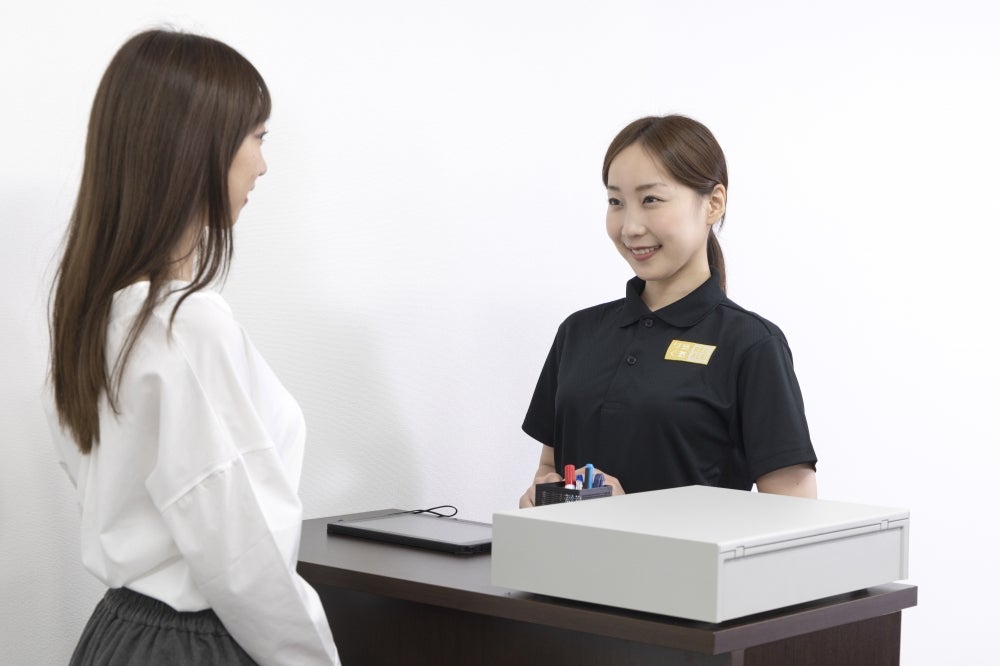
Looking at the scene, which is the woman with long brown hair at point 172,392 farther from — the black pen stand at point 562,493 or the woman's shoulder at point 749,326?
the woman's shoulder at point 749,326

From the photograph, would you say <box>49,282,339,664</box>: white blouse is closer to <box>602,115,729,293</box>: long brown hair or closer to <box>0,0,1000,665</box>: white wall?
<box>0,0,1000,665</box>: white wall

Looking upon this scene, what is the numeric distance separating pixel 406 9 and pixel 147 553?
4.39ft

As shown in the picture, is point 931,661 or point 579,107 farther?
point 931,661

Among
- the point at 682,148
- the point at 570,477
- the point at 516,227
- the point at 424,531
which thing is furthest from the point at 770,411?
the point at 516,227

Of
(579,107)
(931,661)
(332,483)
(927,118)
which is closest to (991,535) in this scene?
(931,661)

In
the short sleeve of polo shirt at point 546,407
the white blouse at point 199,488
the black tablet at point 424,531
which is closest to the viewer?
the white blouse at point 199,488

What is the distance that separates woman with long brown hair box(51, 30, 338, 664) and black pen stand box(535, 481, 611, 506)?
1.40 ft

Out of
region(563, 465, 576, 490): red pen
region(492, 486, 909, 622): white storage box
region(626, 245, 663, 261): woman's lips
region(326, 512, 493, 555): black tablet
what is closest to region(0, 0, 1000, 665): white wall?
region(326, 512, 493, 555): black tablet

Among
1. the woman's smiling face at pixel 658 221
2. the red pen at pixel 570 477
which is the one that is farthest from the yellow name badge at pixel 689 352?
the red pen at pixel 570 477

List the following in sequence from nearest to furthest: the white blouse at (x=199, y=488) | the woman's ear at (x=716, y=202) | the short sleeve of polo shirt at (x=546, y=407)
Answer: the white blouse at (x=199, y=488) < the woman's ear at (x=716, y=202) < the short sleeve of polo shirt at (x=546, y=407)

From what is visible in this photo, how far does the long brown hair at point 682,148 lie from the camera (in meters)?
1.88

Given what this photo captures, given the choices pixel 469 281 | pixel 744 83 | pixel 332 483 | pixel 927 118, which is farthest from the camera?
pixel 927 118

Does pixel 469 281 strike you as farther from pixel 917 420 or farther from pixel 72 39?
pixel 917 420

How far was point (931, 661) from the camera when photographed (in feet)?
10.3
